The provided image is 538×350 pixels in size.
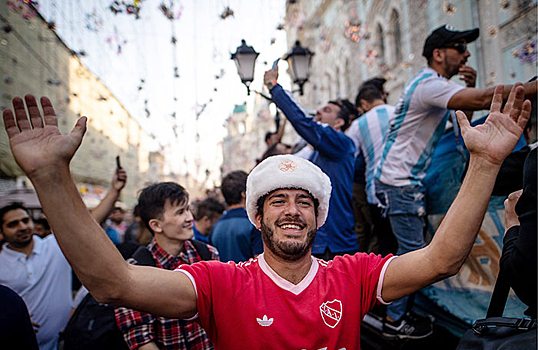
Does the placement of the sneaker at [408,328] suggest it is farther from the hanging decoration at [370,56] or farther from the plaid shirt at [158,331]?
the hanging decoration at [370,56]

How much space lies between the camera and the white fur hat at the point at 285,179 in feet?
7.29

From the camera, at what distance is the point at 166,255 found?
3.06 metres

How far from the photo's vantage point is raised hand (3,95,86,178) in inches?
57.1

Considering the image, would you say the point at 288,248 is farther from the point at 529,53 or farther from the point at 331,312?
the point at 529,53

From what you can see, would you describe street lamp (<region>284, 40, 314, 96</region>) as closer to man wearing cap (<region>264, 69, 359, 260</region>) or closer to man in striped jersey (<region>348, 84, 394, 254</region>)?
man in striped jersey (<region>348, 84, 394, 254</region>)

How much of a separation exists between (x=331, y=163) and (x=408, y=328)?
1.63 m

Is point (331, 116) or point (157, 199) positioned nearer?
point (157, 199)

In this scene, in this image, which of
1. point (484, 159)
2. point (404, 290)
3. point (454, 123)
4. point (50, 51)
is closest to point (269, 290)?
point (404, 290)

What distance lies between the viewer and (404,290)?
1973 mm

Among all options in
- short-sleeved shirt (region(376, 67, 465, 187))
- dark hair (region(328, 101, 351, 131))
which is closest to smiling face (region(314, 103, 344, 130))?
dark hair (region(328, 101, 351, 131))

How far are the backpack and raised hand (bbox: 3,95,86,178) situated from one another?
164cm

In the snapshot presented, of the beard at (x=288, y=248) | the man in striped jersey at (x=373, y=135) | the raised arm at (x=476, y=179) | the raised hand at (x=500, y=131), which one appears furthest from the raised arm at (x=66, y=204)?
the man in striped jersey at (x=373, y=135)

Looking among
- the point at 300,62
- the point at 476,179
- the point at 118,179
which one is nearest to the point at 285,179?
the point at 476,179

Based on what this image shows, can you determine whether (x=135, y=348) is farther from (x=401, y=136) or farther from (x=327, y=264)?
(x=401, y=136)
